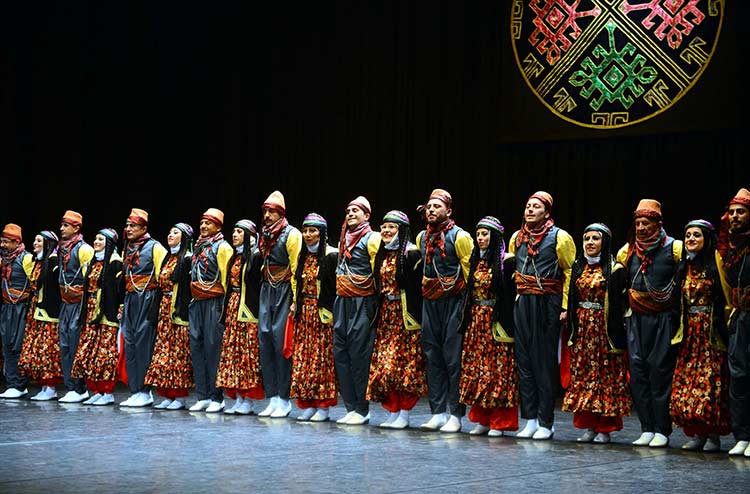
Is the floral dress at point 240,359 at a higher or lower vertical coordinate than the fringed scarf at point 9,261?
lower

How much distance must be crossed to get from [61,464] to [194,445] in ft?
2.76

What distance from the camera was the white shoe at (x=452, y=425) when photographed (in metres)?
6.40

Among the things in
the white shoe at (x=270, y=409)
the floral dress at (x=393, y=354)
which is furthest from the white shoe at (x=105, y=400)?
the floral dress at (x=393, y=354)

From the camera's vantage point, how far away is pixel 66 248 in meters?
8.50

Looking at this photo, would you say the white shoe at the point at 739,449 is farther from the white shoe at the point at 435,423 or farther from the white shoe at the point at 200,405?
the white shoe at the point at 200,405

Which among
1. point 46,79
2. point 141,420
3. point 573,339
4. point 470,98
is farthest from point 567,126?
point 46,79

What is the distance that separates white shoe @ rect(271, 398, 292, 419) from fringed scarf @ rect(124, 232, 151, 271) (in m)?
1.55

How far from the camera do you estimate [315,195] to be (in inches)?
390

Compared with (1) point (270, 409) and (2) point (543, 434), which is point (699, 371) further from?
(1) point (270, 409)

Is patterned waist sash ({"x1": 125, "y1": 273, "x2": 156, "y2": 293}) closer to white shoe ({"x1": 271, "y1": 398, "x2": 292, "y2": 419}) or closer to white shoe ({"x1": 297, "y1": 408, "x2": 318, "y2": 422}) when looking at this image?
white shoe ({"x1": 271, "y1": 398, "x2": 292, "y2": 419})

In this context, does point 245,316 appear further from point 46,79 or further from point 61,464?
point 46,79

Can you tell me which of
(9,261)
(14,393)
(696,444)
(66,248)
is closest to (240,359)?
(66,248)

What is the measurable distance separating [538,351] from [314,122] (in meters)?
4.42

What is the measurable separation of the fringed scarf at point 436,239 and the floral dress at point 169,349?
2010 mm
